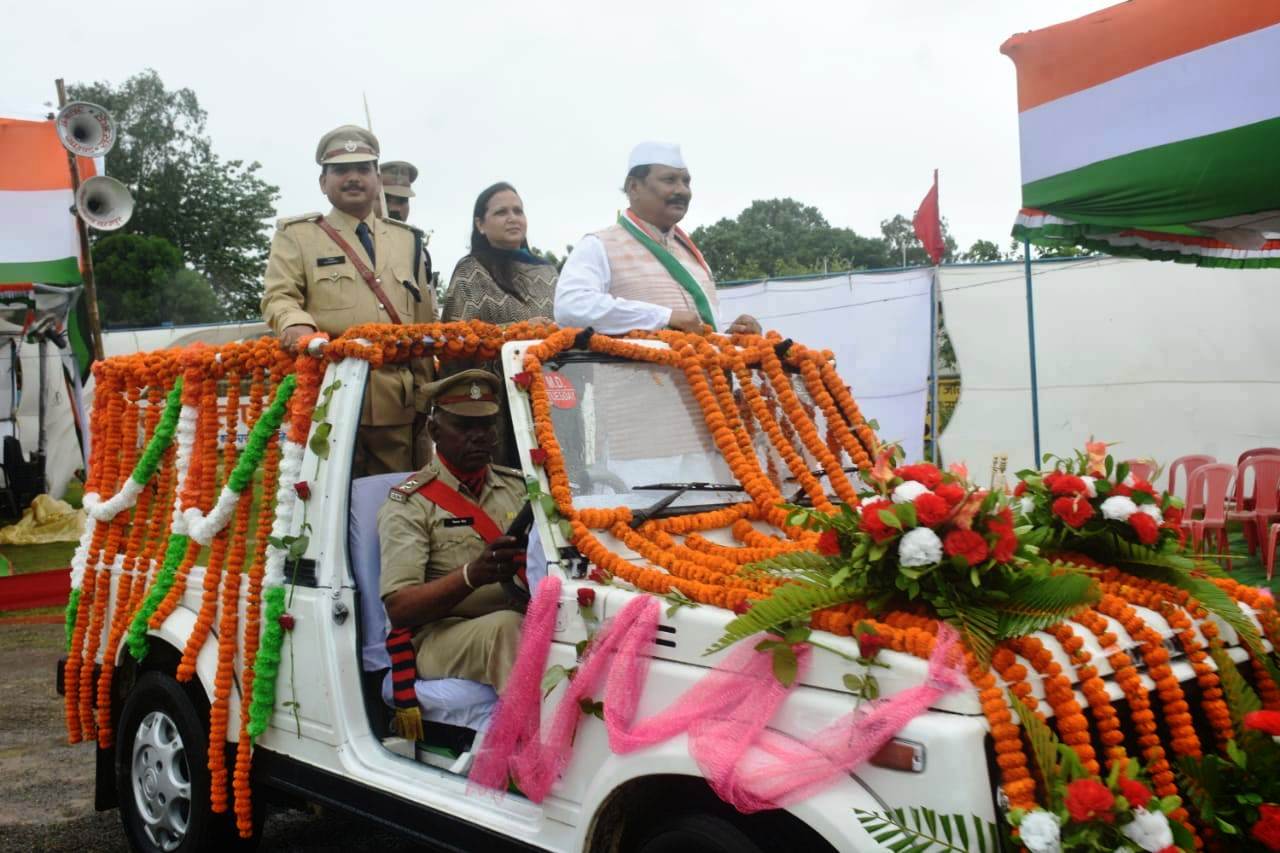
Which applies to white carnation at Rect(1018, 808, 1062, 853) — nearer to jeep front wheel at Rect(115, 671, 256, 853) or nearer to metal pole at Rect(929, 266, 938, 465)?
jeep front wheel at Rect(115, 671, 256, 853)

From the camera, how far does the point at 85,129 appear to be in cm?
1224

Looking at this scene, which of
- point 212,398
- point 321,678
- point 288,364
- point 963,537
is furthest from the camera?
point 212,398

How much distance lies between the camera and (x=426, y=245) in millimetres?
5680

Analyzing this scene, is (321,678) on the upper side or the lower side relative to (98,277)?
lower

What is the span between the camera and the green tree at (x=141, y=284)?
4081cm

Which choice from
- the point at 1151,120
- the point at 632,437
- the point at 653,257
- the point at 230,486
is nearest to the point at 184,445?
the point at 230,486

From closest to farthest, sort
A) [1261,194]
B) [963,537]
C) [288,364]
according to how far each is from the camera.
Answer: [963,537]
[288,364]
[1261,194]

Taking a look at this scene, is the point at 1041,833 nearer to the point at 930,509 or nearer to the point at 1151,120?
the point at 930,509

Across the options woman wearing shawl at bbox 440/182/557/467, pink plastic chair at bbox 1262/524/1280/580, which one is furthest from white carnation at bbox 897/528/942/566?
pink plastic chair at bbox 1262/524/1280/580

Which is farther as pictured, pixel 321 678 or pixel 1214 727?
pixel 321 678

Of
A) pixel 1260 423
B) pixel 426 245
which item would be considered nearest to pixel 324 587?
pixel 426 245

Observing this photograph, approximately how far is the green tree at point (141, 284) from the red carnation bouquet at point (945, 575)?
1630 inches

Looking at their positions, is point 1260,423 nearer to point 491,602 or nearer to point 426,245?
point 426,245

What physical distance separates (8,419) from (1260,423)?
607 inches
